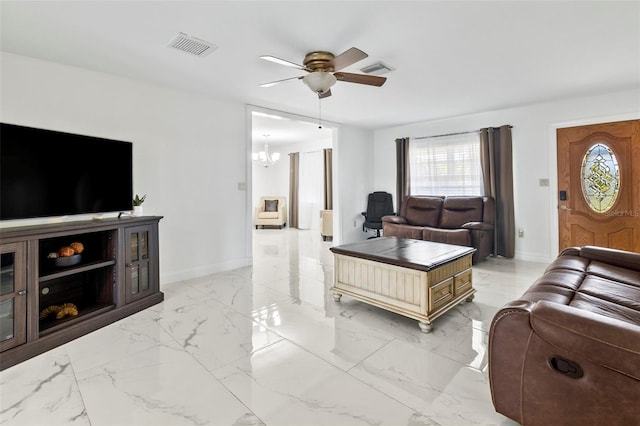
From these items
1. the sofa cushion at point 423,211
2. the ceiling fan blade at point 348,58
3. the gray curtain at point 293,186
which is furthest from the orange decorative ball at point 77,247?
the gray curtain at point 293,186

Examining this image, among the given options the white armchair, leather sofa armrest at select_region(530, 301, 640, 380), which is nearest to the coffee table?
leather sofa armrest at select_region(530, 301, 640, 380)

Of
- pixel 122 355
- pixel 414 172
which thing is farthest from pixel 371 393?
pixel 414 172

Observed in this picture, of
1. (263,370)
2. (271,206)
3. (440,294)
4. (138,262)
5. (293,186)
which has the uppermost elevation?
(293,186)

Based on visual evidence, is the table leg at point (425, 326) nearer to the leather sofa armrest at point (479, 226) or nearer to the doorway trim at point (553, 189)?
the leather sofa armrest at point (479, 226)

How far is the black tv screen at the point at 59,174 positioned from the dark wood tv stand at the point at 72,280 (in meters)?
0.25

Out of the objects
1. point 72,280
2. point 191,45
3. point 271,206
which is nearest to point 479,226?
point 191,45

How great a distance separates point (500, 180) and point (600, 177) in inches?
45.6

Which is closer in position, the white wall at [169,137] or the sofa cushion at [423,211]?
the white wall at [169,137]

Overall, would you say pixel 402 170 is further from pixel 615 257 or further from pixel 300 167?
pixel 615 257

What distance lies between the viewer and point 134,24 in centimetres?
220

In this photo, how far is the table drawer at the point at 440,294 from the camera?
2303mm

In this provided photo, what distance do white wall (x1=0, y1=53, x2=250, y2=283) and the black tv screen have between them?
0.48m

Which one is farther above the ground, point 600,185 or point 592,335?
point 600,185

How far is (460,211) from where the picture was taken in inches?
190
